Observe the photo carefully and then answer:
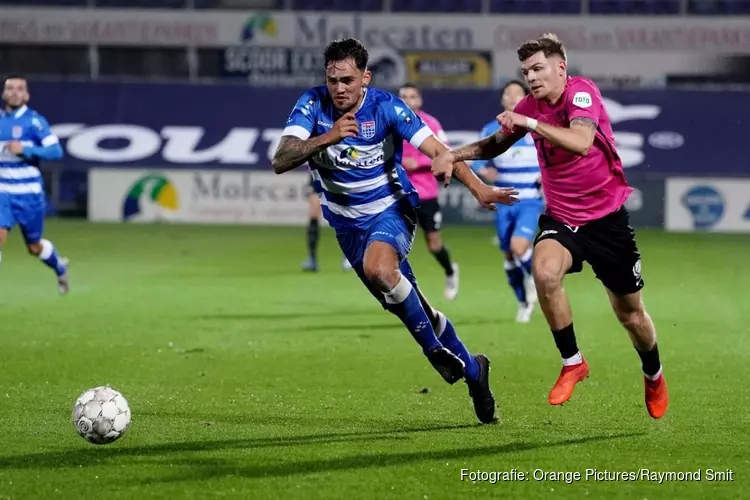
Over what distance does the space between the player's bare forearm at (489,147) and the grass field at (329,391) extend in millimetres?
1485

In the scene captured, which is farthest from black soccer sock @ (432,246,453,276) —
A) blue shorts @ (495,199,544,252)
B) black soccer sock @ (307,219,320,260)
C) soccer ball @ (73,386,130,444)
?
soccer ball @ (73,386,130,444)

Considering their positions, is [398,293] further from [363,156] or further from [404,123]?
[404,123]

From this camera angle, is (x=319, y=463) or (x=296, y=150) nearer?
(x=319, y=463)

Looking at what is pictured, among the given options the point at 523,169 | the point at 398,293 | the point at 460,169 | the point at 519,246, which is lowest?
the point at 519,246

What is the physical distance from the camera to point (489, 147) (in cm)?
746

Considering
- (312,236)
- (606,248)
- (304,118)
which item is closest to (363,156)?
(304,118)

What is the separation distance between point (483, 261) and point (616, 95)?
6.40 metres

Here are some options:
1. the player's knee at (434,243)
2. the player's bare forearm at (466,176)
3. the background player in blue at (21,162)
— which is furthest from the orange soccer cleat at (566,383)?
the background player in blue at (21,162)

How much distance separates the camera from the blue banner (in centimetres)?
2312

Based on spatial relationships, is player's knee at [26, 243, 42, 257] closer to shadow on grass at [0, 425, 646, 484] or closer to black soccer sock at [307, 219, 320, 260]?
black soccer sock at [307, 219, 320, 260]

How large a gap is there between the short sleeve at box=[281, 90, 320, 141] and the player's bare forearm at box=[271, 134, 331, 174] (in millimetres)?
64

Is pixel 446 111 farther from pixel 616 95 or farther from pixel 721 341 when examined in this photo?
pixel 721 341

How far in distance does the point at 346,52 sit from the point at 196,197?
16.6 metres

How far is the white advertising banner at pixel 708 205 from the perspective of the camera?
22891mm
